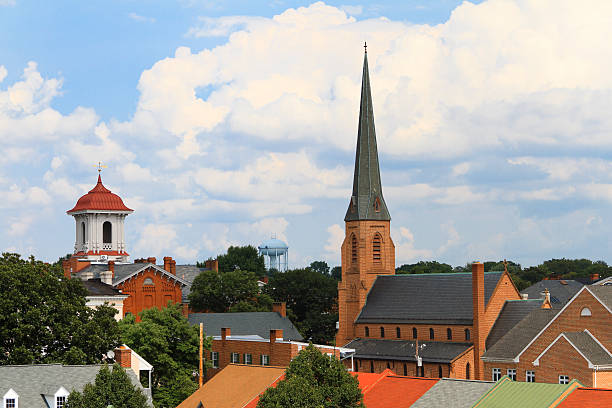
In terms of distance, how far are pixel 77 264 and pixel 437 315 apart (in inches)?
2061

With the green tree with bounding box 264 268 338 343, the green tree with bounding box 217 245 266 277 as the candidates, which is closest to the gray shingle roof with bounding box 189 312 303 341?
the green tree with bounding box 264 268 338 343

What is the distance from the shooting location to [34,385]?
1973 inches

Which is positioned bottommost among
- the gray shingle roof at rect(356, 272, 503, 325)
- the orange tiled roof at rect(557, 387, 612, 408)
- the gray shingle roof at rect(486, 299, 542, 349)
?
the orange tiled roof at rect(557, 387, 612, 408)

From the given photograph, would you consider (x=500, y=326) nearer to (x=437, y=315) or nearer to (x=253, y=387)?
(x=437, y=315)

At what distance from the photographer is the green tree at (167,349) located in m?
71.5

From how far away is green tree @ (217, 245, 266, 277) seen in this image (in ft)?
636

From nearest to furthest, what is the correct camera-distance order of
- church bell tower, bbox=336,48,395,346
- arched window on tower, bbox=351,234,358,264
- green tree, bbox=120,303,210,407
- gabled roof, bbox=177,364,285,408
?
gabled roof, bbox=177,364,285,408 < green tree, bbox=120,303,210,407 < church bell tower, bbox=336,48,395,346 < arched window on tower, bbox=351,234,358,264

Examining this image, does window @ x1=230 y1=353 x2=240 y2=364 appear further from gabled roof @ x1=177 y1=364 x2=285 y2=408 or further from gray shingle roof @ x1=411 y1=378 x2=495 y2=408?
gray shingle roof @ x1=411 y1=378 x2=495 y2=408

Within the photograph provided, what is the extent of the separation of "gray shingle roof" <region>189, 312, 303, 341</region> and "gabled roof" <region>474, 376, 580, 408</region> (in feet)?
195

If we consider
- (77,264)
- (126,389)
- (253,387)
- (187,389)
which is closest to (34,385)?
(126,389)

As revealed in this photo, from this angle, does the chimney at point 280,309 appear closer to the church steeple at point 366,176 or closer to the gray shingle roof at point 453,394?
the church steeple at point 366,176

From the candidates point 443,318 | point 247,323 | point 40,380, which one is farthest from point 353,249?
point 40,380

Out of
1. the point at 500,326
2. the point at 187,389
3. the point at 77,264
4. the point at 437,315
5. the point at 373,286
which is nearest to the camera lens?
the point at 187,389

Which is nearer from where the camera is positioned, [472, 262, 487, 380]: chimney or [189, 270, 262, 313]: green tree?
[472, 262, 487, 380]: chimney
